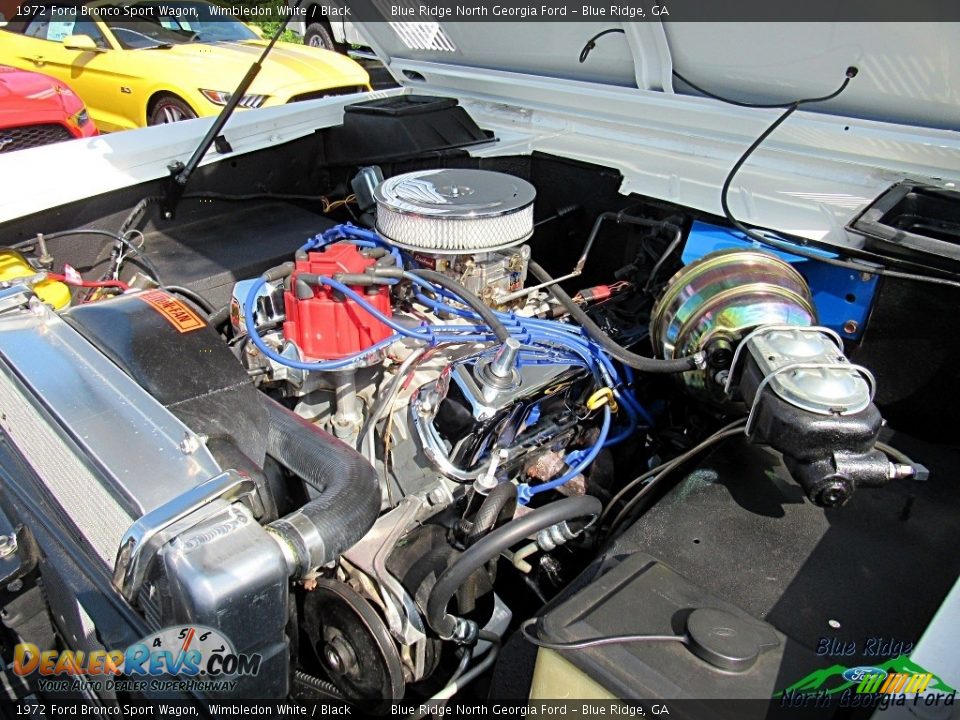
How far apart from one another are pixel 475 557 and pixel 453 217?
0.70 metres

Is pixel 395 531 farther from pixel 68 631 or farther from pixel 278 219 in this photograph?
pixel 278 219

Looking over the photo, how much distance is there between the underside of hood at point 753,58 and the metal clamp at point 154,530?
1417 millimetres

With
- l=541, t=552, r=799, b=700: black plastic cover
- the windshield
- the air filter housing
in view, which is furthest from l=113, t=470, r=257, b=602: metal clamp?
the windshield

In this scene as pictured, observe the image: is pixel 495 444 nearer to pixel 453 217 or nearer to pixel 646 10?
pixel 453 217

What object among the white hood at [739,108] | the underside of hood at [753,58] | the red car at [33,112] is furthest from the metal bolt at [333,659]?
the red car at [33,112]

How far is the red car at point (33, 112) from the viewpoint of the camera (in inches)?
139

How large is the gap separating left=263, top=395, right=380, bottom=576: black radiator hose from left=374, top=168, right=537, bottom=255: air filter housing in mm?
476

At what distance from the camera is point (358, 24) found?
2.41 metres

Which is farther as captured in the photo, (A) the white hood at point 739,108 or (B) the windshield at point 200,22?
(B) the windshield at point 200,22

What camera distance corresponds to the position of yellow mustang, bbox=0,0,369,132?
4.73 meters

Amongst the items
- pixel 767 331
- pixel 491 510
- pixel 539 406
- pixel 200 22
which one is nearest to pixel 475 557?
pixel 491 510

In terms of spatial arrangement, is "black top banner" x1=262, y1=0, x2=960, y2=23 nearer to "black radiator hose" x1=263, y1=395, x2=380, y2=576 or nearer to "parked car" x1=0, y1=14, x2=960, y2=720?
"parked car" x1=0, y1=14, x2=960, y2=720

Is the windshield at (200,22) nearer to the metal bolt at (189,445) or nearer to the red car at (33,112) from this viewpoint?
the red car at (33,112)

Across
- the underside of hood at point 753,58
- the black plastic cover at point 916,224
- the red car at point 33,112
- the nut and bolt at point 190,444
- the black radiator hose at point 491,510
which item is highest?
the underside of hood at point 753,58
